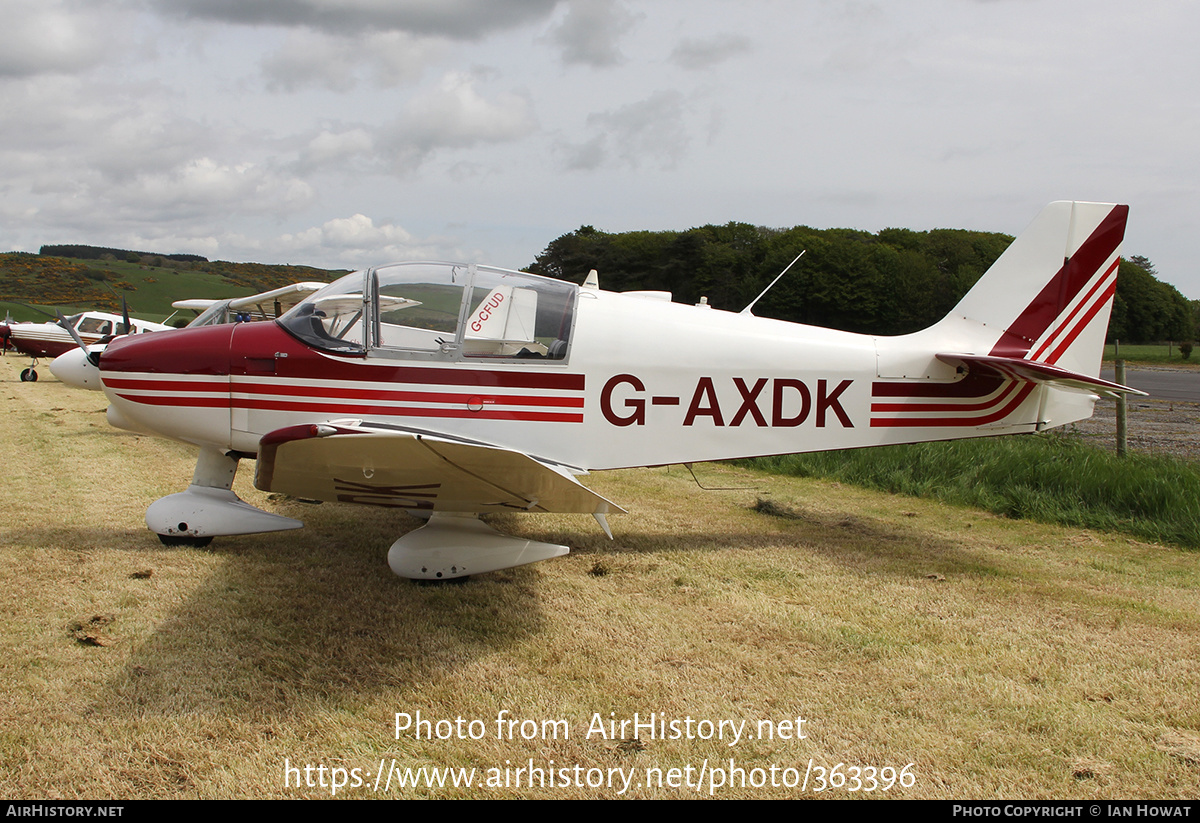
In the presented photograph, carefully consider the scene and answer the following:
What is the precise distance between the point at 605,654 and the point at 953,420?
3098 millimetres

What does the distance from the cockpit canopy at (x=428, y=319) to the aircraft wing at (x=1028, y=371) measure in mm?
2747

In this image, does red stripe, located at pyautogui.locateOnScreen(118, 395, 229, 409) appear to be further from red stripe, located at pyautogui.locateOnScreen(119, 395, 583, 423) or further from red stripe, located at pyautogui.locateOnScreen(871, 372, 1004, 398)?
red stripe, located at pyautogui.locateOnScreen(871, 372, 1004, 398)

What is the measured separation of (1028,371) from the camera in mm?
4688

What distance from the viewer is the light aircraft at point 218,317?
26.9 feet

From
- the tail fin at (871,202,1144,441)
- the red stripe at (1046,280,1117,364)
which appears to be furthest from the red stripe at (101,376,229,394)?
the red stripe at (1046,280,1117,364)

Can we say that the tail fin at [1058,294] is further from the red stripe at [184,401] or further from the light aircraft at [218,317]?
the light aircraft at [218,317]

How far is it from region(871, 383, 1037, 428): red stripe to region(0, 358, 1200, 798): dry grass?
3.15 ft

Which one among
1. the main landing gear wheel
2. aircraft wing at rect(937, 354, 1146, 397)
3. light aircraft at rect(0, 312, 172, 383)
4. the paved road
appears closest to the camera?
aircraft wing at rect(937, 354, 1146, 397)

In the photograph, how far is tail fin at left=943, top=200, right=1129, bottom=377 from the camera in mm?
5090

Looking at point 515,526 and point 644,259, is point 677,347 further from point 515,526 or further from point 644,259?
point 644,259

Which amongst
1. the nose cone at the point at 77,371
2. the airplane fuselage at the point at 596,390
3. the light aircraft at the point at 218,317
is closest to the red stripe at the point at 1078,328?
the airplane fuselage at the point at 596,390

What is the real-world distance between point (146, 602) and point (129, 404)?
53.9 inches

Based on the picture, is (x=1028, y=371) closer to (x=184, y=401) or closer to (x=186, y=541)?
(x=184, y=401)

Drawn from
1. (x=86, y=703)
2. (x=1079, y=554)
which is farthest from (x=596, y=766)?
(x=1079, y=554)
